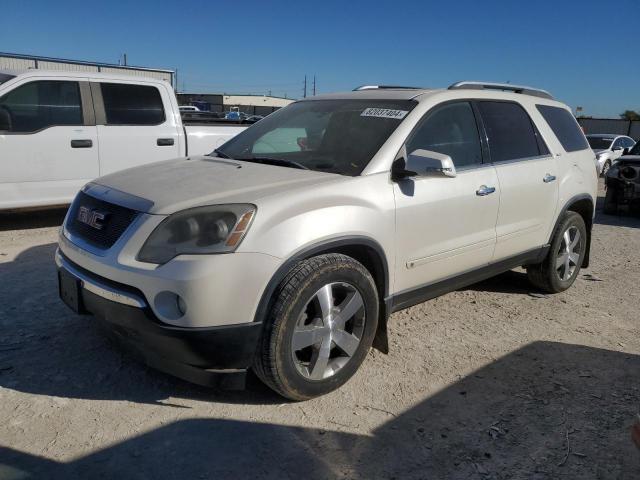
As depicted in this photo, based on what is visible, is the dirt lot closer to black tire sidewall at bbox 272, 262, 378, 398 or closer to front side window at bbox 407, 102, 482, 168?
black tire sidewall at bbox 272, 262, 378, 398

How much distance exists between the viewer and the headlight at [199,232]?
2596 mm

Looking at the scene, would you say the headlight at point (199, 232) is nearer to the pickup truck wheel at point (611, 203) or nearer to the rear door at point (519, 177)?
the rear door at point (519, 177)

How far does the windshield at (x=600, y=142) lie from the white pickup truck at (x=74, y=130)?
621 inches

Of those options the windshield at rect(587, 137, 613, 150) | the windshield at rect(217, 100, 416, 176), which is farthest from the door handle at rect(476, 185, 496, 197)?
the windshield at rect(587, 137, 613, 150)

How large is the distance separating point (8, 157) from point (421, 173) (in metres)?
4.99

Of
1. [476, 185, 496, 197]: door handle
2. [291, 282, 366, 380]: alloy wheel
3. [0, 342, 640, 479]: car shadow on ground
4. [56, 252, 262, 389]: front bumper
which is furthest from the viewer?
[476, 185, 496, 197]: door handle

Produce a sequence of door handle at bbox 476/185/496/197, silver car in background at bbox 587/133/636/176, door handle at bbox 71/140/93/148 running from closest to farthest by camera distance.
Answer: door handle at bbox 476/185/496/197 < door handle at bbox 71/140/93/148 < silver car in background at bbox 587/133/636/176

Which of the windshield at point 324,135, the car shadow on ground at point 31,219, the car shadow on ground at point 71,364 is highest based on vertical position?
the windshield at point 324,135

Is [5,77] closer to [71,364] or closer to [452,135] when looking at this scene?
[71,364]

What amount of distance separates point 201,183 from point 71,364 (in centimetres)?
139

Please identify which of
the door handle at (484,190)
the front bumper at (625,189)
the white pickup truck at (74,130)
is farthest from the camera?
the front bumper at (625,189)

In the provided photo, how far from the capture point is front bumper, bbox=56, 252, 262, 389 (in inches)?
102

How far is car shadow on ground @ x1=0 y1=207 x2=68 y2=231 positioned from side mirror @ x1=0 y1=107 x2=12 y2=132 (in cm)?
126

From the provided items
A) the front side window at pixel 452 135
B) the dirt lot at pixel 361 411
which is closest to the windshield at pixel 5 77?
the dirt lot at pixel 361 411
